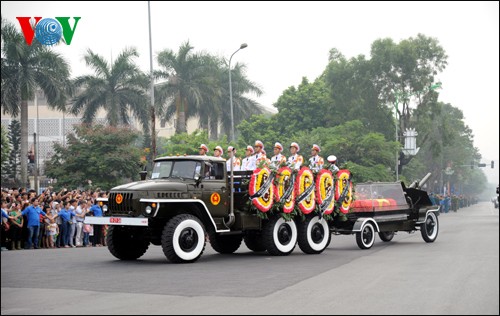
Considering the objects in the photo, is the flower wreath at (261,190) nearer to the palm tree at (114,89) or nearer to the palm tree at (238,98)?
the palm tree at (114,89)

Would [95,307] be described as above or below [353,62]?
below

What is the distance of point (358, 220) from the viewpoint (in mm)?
20516

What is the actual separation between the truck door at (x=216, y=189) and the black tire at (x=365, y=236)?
4478 millimetres

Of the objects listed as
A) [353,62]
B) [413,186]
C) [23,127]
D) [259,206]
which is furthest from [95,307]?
[353,62]

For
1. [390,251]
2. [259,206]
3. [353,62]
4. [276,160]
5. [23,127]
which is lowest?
[390,251]

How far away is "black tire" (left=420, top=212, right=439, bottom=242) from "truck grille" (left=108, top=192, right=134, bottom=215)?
10.0m

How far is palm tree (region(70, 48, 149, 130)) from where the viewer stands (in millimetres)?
55375

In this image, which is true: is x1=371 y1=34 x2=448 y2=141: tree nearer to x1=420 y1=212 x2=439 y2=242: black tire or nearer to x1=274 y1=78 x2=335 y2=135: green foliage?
x1=274 y1=78 x2=335 y2=135: green foliage

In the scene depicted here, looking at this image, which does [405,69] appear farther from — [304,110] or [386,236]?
[386,236]

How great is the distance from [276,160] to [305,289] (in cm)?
772

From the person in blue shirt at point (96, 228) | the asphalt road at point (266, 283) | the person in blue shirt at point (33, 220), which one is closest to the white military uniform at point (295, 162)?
the asphalt road at point (266, 283)

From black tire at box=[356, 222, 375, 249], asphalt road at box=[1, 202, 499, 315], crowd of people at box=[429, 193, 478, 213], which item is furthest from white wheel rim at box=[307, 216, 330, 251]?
crowd of people at box=[429, 193, 478, 213]

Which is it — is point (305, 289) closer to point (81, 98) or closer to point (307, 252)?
point (307, 252)

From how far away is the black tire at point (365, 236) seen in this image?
20281 millimetres
